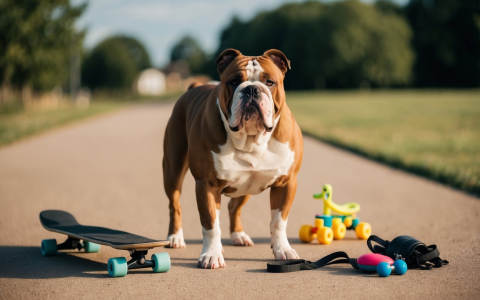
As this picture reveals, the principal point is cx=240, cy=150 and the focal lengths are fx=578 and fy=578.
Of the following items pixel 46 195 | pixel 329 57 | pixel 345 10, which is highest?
pixel 345 10

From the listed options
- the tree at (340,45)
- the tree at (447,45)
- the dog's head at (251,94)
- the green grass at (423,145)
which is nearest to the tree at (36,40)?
the green grass at (423,145)

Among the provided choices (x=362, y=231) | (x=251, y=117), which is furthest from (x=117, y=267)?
(x=362, y=231)

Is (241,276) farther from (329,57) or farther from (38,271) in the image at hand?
(329,57)

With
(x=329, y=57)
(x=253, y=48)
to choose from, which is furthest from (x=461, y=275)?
(x=329, y=57)

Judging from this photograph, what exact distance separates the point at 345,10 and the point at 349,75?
340 inches

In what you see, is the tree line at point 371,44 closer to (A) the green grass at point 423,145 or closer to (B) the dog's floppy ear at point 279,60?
(A) the green grass at point 423,145

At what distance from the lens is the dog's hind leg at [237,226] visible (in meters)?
5.32

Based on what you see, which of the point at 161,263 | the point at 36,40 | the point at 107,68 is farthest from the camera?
the point at 107,68

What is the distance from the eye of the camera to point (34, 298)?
365cm

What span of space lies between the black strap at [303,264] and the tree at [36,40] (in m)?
24.6

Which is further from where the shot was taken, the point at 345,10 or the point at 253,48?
the point at 345,10

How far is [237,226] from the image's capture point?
543cm

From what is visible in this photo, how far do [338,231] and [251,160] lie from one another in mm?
1551

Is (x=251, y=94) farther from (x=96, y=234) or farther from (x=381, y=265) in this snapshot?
(x=96, y=234)
